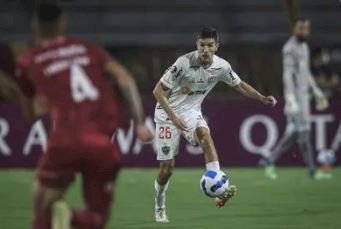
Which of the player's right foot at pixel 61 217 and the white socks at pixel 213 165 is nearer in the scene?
the player's right foot at pixel 61 217

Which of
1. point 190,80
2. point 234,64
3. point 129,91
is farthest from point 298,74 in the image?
point 129,91

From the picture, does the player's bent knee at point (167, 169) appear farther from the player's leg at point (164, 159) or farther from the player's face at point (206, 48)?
the player's face at point (206, 48)

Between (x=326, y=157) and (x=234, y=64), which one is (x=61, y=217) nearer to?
(x=326, y=157)

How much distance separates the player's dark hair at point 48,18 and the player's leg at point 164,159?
15.2 feet

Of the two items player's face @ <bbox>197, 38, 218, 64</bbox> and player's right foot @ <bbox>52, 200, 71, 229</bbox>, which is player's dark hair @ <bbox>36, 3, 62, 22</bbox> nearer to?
player's right foot @ <bbox>52, 200, 71, 229</bbox>

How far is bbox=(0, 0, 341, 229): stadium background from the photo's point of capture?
1218cm

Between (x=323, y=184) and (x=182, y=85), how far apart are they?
4.79 metres

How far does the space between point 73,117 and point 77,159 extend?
0.91 feet

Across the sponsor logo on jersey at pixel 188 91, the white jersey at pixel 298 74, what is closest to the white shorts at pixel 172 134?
the sponsor logo on jersey at pixel 188 91

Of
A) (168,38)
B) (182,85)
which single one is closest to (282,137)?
(168,38)

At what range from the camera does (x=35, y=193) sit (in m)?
7.05

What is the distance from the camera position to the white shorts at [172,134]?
450 inches

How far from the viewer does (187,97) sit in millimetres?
11875

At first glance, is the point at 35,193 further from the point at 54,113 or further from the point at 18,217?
the point at 18,217
